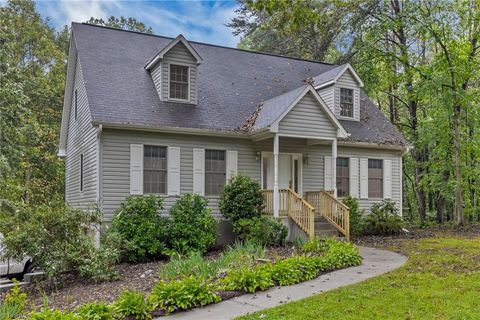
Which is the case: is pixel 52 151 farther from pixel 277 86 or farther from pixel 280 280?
pixel 280 280

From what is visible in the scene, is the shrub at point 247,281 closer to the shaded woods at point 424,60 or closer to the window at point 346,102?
the shaded woods at point 424,60

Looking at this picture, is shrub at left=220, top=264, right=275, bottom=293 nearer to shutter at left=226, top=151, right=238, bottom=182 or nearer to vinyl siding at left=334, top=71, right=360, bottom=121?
shutter at left=226, top=151, right=238, bottom=182

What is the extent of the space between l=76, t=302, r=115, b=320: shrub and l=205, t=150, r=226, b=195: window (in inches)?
293

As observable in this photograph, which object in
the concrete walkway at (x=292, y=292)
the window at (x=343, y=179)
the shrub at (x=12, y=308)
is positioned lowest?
the concrete walkway at (x=292, y=292)

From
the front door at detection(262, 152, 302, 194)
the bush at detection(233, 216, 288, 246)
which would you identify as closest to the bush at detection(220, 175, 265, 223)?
the bush at detection(233, 216, 288, 246)

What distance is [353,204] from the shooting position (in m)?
13.9

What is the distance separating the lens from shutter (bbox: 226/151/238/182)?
13148 millimetres

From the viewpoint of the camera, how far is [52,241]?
8695 millimetres

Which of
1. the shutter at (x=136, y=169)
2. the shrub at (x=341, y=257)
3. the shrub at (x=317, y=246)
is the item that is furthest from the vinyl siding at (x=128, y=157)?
the shrub at (x=341, y=257)

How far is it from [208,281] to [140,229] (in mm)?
4198

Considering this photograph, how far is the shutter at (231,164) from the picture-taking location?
13.1 m

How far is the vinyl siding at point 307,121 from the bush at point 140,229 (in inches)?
170

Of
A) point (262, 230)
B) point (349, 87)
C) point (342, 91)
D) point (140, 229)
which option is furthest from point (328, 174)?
point (140, 229)

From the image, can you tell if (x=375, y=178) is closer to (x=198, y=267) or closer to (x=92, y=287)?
(x=198, y=267)
